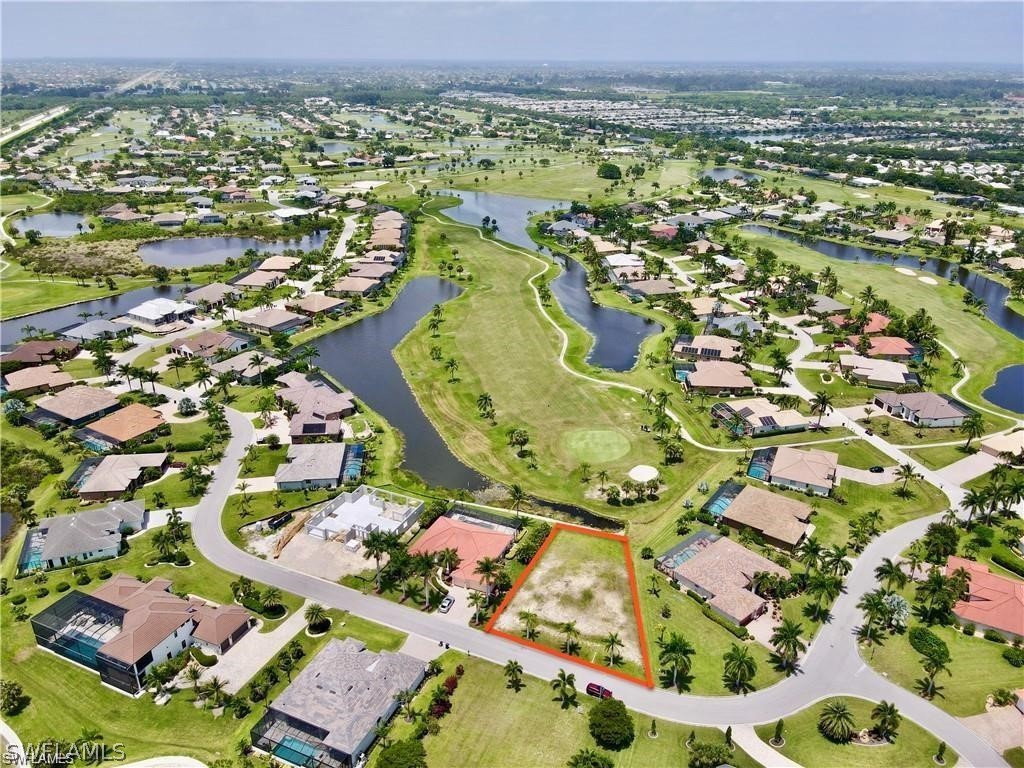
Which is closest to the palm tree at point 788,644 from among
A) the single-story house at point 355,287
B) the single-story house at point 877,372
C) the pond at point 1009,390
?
the single-story house at point 877,372

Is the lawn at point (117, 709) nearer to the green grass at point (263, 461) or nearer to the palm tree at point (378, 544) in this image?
the palm tree at point (378, 544)

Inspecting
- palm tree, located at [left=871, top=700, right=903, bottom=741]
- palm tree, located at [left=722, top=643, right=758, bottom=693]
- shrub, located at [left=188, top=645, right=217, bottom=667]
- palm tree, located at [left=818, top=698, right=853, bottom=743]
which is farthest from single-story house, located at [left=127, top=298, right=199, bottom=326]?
palm tree, located at [left=871, top=700, right=903, bottom=741]

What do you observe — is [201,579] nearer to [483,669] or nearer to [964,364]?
[483,669]

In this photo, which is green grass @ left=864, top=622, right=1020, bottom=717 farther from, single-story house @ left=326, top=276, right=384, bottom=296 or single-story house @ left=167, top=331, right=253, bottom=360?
single-story house @ left=326, top=276, right=384, bottom=296

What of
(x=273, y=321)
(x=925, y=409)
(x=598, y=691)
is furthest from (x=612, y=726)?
(x=273, y=321)

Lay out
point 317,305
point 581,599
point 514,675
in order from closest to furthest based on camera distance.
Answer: point 514,675 < point 581,599 < point 317,305

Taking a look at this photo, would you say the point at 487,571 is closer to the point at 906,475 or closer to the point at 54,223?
the point at 906,475
